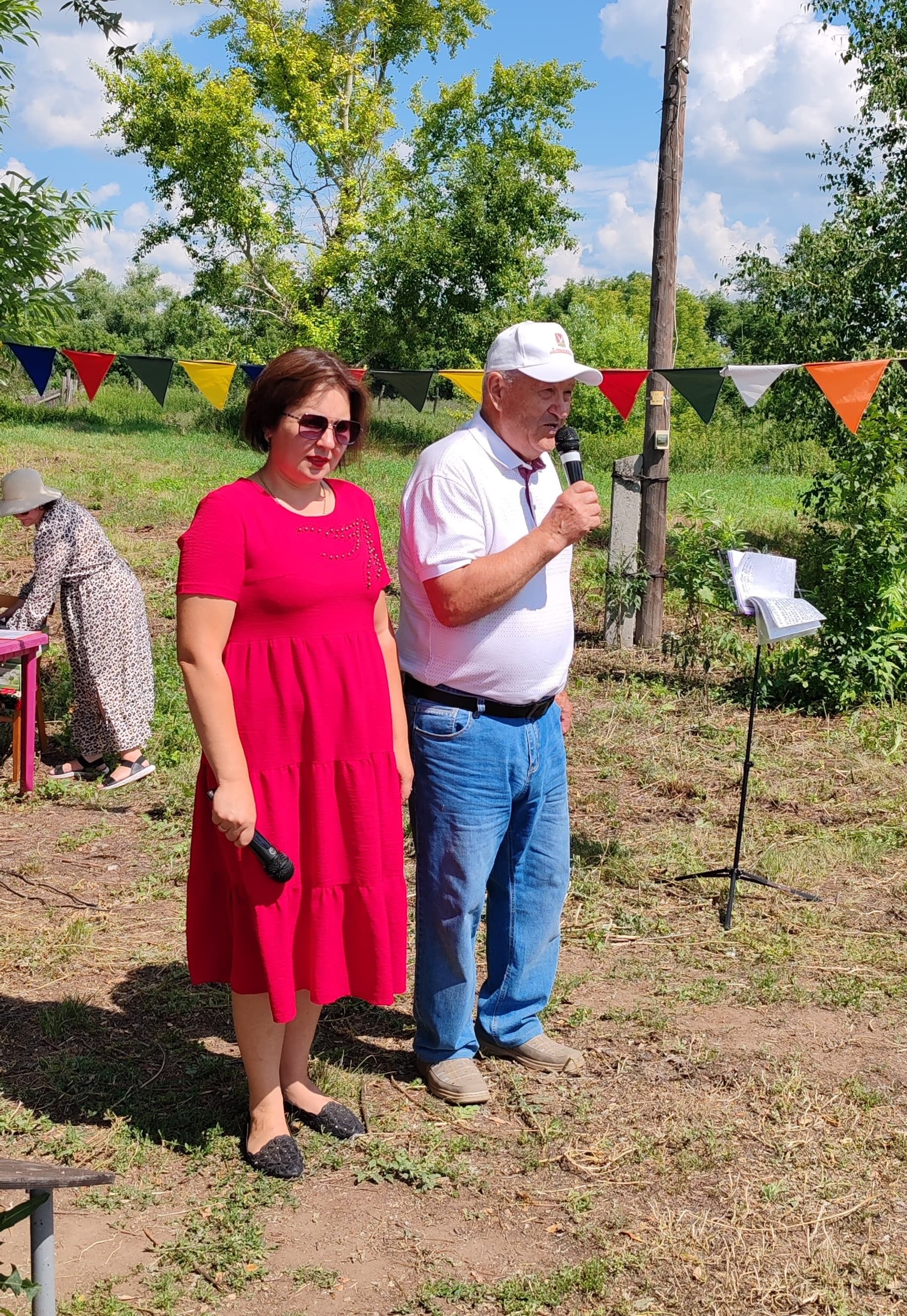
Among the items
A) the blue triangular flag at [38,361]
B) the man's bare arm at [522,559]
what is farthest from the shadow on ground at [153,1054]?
the blue triangular flag at [38,361]

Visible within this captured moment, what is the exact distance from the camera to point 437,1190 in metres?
3.07

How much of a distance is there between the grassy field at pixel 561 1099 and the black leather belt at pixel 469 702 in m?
1.18


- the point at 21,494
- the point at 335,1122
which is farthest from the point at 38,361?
the point at 335,1122

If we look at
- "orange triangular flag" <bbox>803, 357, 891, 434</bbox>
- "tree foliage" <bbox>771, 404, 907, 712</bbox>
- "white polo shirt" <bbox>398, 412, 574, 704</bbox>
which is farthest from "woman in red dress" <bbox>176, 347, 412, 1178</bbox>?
"tree foliage" <bbox>771, 404, 907, 712</bbox>

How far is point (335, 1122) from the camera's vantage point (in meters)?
3.23

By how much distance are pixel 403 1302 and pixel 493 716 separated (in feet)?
4.52

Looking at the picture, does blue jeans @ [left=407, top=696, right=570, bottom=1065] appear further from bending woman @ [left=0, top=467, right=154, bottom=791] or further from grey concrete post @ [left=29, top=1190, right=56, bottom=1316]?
bending woman @ [left=0, top=467, right=154, bottom=791]

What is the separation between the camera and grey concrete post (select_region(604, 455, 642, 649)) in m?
8.88

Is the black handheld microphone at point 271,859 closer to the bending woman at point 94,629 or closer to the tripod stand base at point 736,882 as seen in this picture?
the tripod stand base at point 736,882

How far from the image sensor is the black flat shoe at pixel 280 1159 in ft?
9.96

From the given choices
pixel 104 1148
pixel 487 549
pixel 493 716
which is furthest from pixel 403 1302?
pixel 487 549

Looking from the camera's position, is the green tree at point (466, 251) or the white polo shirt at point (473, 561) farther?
the green tree at point (466, 251)

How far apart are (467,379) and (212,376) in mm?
1757

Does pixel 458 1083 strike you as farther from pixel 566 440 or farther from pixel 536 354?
pixel 536 354
